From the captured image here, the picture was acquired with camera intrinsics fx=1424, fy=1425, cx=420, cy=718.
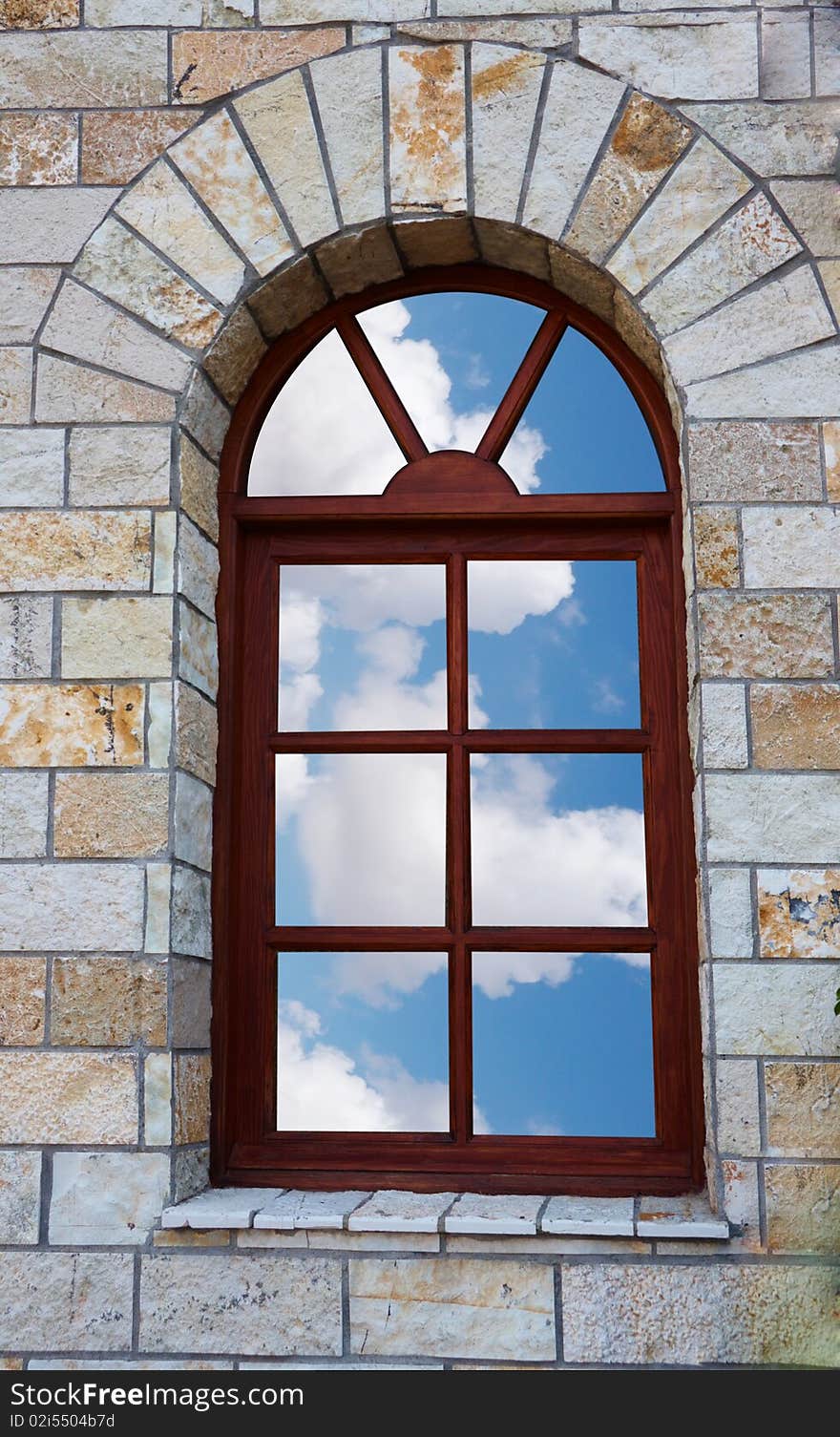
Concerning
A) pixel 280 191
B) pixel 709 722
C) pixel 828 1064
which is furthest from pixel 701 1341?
pixel 280 191

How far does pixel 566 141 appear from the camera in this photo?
3281 millimetres

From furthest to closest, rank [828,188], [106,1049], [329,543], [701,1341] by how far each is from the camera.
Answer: [329,543]
[828,188]
[106,1049]
[701,1341]

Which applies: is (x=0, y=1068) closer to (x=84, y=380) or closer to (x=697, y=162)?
(x=84, y=380)

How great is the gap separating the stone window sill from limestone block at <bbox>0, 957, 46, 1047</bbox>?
0.47m

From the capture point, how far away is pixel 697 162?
3250mm

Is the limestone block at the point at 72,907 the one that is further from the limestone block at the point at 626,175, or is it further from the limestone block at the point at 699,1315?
the limestone block at the point at 626,175

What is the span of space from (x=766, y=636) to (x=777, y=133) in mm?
1172

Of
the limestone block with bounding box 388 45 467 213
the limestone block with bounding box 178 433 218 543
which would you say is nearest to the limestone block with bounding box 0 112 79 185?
the limestone block with bounding box 178 433 218 543

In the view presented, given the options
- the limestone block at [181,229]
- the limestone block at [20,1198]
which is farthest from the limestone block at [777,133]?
the limestone block at [20,1198]

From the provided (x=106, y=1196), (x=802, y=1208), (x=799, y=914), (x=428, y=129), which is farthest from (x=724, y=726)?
(x=106, y=1196)

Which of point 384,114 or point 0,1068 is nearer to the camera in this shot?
point 0,1068

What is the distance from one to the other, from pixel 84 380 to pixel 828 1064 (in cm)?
222

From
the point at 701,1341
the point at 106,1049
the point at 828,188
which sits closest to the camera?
the point at 701,1341

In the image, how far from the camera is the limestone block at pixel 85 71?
3371 millimetres
